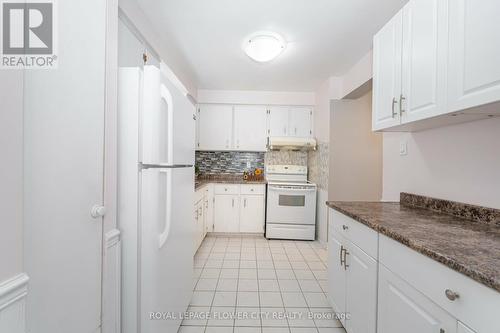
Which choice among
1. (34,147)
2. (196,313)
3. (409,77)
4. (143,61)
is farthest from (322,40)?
(196,313)

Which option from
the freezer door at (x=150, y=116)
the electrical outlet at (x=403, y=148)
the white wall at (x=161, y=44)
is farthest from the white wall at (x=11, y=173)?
the electrical outlet at (x=403, y=148)

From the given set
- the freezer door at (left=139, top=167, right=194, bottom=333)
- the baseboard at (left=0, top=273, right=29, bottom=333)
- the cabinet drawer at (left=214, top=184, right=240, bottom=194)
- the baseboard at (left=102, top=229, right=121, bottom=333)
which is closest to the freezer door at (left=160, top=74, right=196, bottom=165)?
the freezer door at (left=139, top=167, right=194, bottom=333)

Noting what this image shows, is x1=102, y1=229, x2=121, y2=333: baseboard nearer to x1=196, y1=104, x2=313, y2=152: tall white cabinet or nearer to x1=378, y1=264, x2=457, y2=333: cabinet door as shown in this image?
x1=378, y1=264, x2=457, y2=333: cabinet door

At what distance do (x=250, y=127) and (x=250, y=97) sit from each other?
0.51 meters

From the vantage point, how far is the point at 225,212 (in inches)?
154

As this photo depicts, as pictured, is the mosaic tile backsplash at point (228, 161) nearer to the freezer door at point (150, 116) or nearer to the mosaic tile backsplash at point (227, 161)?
the mosaic tile backsplash at point (227, 161)

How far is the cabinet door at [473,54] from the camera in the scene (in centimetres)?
94

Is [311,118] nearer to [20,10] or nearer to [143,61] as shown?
[143,61]

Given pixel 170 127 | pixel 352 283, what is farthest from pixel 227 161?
pixel 352 283

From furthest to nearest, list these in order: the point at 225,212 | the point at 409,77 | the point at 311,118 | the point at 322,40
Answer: the point at 311,118
the point at 225,212
the point at 322,40
the point at 409,77

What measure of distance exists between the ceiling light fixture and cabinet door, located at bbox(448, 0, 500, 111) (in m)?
1.41

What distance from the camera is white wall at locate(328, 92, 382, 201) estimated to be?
3455 millimetres

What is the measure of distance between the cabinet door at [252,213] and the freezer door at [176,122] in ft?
7.44

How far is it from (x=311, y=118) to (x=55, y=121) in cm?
382
